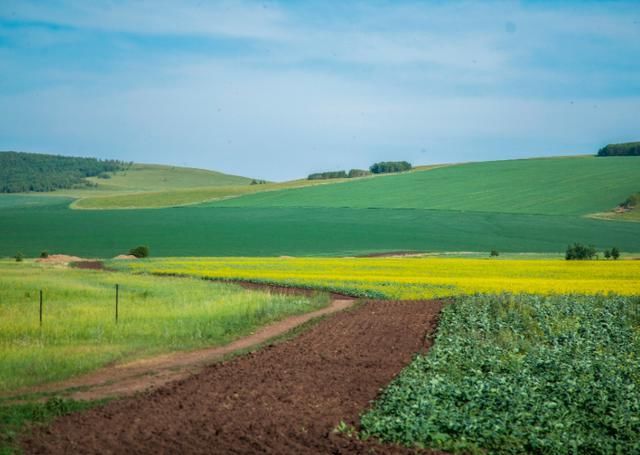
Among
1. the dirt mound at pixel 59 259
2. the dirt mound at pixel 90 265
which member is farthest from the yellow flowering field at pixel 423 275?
the dirt mound at pixel 59 259

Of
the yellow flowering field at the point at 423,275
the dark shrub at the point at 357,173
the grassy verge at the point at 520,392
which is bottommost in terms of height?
the grassy verge at the point at 520,392

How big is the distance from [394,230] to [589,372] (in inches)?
2918

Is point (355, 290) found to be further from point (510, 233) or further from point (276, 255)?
point (510, 233)

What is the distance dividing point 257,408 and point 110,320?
489 inches

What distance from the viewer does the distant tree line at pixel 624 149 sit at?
14212cm

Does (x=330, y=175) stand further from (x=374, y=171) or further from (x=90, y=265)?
(x=90, y=265)

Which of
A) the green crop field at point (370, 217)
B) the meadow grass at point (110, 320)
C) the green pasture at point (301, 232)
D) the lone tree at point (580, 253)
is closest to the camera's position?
the meadow grass at point (110, 320)

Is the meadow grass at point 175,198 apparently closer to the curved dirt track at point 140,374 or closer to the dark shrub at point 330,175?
the dark shrub at point 330,175

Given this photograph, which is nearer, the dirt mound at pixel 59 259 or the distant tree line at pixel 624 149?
the dirt mound at pixel 59 259

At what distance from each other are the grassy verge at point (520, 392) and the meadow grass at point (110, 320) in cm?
754

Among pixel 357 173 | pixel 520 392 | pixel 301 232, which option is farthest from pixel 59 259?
pixel 357 173

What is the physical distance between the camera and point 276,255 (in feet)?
252

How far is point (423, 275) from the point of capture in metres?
49.3

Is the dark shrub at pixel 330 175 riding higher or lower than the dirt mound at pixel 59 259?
higher
